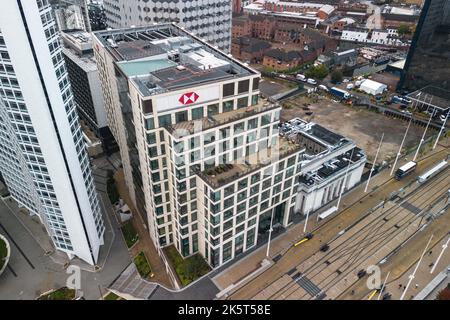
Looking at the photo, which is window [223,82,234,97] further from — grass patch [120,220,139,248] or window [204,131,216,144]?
grass patch [120,220,139,248]

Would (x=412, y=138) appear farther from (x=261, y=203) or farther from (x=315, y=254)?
(x=261, y=203)

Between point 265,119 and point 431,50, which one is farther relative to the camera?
point 431,50

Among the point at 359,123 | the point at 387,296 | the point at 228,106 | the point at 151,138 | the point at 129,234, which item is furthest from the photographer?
the point at 359,123

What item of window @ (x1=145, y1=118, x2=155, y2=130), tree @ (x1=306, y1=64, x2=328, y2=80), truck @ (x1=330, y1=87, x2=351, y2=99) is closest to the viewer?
window @ (x1=145, y1=118, x2=155, y2=130)

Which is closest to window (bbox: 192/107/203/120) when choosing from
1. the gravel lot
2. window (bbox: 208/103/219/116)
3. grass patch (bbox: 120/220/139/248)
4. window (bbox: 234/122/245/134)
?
window (bbox: 208/103/219/116)

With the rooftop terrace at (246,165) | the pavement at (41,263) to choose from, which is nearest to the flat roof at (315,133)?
the rooftop terrace at (246,165)

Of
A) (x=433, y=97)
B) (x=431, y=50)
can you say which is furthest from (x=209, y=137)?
(x=431, y=50)

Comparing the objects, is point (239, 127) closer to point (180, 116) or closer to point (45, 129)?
point (180, 116)
